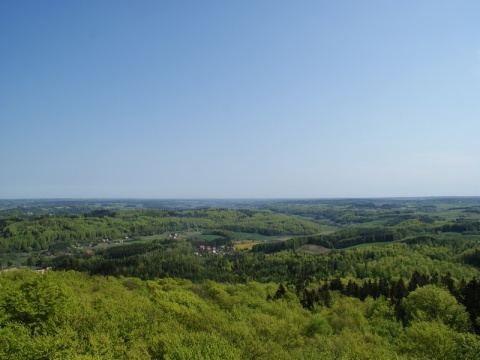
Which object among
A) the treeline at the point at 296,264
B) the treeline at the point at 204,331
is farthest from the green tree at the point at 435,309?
the treeline at the point at 296,264

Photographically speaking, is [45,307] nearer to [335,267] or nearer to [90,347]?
[90,347]

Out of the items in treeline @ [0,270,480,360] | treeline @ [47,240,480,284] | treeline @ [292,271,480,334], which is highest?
treeline @ [0,270,480,360]

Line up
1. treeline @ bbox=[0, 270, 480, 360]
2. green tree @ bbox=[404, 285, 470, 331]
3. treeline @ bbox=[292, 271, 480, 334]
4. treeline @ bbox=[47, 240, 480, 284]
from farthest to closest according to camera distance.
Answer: treeline @ bbox=[47, 240, 480, 284], treeline @ bbox=[292, 271, 480, 334], green tree @ bbox=[404, 285, 470, 331], treeline @ bbox=[0, 270, 480, 360]

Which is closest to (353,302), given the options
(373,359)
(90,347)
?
(373,359)

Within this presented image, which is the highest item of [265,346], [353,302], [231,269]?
[265,346]

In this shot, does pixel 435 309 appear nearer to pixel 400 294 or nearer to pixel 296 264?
pixel 400 294

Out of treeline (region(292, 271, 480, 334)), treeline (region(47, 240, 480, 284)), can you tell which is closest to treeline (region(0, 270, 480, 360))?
treeline (region(292, 271, 480, 334))

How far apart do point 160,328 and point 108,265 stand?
12942cm

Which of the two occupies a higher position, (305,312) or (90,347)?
(90,347)

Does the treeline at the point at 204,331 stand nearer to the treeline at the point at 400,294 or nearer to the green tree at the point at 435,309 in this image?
the green tree at the point at 435,309

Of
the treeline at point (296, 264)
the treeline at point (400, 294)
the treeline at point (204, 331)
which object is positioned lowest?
the treeline at point (296, 264)

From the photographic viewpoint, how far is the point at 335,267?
149 meters

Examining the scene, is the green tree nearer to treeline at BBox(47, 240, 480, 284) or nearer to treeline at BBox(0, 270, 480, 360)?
treeline at BBox(0, 270, 480, 360)

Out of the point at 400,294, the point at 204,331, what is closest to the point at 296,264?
the point at 400,294
